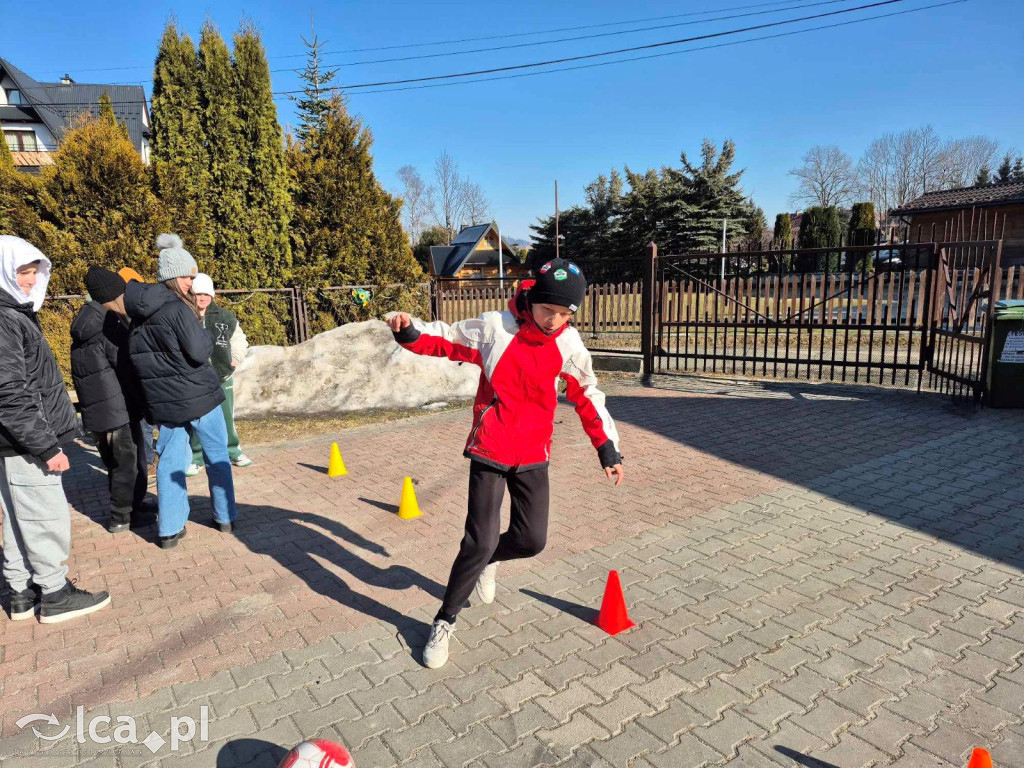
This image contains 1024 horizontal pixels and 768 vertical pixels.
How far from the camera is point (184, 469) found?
4.63 meters

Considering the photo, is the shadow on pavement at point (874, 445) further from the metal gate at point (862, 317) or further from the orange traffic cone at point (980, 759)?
the orange traffic cone at point (980, 759)

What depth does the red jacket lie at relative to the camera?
305 cm

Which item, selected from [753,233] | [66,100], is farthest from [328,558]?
[66,100]

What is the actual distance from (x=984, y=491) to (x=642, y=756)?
4.51 m

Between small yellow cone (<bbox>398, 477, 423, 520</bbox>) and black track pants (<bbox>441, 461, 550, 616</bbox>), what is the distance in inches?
79.4

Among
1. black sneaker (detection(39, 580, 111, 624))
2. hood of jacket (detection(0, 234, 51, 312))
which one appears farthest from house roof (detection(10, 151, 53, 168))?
black sneaker (detection(39, 580, 111, 624))

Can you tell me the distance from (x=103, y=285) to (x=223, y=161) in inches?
310

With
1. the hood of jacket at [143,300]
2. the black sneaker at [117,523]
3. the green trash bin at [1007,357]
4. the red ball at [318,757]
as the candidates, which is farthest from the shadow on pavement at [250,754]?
the green trash bin at [1007,357]

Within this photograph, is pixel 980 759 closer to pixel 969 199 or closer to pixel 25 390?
pixel 25 390

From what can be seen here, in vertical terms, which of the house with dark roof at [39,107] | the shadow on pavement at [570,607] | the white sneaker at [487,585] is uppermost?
the house with dark roof at [39,107]

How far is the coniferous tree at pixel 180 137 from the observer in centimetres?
1095

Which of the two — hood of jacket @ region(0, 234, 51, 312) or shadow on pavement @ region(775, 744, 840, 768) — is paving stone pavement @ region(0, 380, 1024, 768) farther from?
hood of jacket @ region(0, 234, 51, 312)

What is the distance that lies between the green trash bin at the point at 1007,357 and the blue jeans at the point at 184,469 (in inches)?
350

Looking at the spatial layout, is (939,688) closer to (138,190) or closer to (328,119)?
(138,190)
